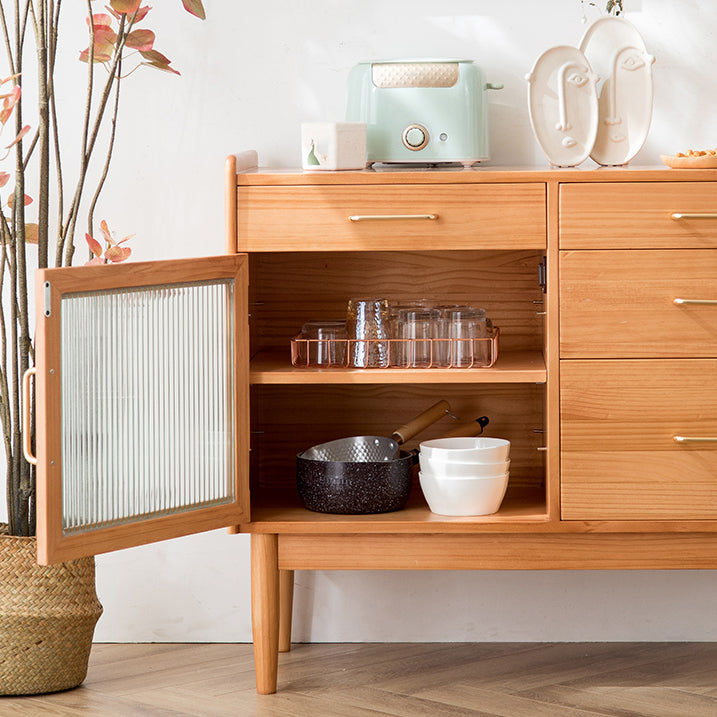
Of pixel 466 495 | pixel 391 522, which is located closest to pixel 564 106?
pixel 466 495

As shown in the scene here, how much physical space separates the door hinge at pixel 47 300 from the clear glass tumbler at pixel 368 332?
656mm

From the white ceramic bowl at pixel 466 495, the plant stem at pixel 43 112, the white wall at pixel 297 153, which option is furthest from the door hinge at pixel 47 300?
the white ceramic bowl at pixel 466 495

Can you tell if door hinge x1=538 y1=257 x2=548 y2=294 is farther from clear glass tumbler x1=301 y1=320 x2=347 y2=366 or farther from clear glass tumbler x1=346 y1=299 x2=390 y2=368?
clear glass tumbler x1=301 y1=320 x2=347 y2=366

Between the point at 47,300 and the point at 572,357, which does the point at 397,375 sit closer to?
the point at 572,357

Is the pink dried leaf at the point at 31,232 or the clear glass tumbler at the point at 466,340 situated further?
the pink dried leaf at the point at 31,232

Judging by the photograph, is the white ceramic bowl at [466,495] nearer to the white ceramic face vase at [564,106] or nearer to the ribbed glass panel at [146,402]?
the ribbed glass panel at [146,402]

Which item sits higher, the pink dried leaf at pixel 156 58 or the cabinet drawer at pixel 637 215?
the pink dried leaf at pixel 156 58

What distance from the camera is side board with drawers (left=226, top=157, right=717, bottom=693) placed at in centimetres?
215

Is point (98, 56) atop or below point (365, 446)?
atop

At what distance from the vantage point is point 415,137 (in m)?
2.31

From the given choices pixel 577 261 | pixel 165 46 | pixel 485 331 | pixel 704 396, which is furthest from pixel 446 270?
pixel 165 46

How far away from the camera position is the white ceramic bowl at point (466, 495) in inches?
88.7

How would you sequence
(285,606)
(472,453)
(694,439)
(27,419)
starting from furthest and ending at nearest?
(285,606) < (472,453) < (694,439) < (27,419)

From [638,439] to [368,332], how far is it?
1.98 feet
